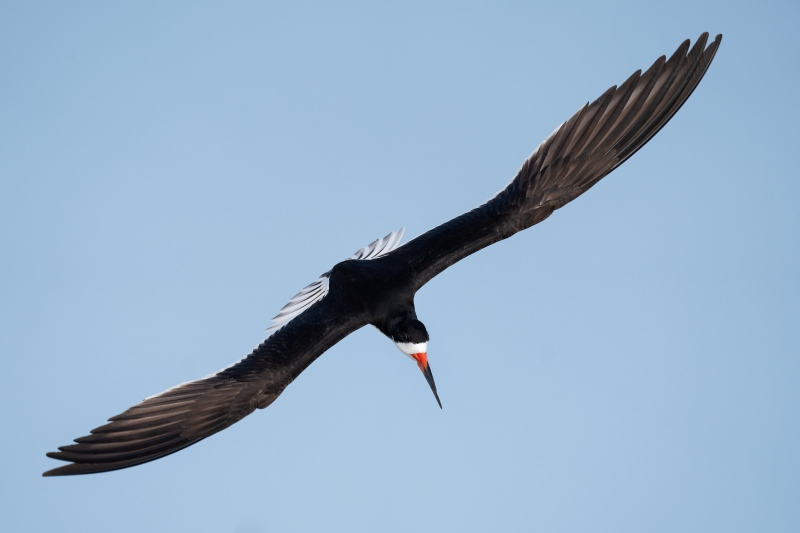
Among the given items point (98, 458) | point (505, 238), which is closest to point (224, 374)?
point (98, 458)

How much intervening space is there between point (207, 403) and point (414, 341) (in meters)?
1.79

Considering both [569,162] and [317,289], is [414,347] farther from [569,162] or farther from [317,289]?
[569,162]

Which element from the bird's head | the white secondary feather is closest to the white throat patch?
the bird's head

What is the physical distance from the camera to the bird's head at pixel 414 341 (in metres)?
7.95

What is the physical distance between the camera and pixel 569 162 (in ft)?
27.8

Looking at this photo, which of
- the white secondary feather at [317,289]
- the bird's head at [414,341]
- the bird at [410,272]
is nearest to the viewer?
the bird at [410,272]

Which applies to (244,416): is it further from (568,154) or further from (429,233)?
(568,154)

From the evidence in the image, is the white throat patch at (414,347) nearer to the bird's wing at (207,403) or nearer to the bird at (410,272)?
the bird at (410,272)

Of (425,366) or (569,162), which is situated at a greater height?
(569,162)

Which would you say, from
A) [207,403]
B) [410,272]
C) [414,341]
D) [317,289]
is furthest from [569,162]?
[207,403]

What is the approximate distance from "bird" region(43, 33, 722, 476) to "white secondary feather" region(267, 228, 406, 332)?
3 centimetres

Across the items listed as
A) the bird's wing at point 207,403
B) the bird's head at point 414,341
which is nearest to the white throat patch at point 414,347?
the bird's head at point 414,341

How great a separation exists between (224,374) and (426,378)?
1.76 metres

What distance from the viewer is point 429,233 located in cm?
844
